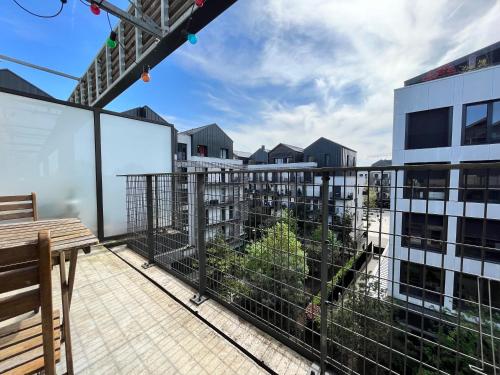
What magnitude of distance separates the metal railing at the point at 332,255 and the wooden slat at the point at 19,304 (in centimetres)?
114

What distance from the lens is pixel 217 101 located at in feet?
37.1

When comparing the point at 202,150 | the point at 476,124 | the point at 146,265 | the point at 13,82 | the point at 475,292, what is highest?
A: the point at 13,82

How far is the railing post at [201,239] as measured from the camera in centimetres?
206

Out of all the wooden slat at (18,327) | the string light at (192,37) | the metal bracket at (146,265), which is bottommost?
the metal bracket at (146,265)

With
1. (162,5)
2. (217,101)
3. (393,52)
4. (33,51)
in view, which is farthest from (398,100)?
(33,51)

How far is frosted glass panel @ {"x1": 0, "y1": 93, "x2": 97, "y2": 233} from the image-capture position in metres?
2.98

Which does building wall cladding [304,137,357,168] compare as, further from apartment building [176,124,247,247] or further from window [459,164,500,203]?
window [459,164,500,203]

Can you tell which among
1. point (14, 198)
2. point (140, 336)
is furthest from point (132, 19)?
point (140, 336)

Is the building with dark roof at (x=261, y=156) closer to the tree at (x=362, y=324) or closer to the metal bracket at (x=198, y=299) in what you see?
the metal bracket at (x=198, y=299)

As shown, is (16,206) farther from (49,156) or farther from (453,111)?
(453,111)

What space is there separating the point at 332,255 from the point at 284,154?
22.7 metres

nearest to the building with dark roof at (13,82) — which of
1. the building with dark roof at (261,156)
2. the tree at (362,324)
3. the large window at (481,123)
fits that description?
the tree at (362,324)

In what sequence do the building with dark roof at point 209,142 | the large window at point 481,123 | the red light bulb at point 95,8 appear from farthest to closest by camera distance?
the building with dark roof at point 209,142 < the large window at point 481,123 < the red light bulb at point 95,8

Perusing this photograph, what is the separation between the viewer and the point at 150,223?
290cm
